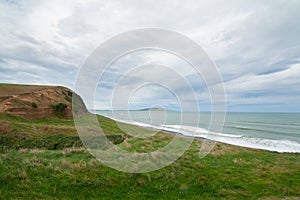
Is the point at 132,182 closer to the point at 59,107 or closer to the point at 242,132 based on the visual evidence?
the point at 59,107

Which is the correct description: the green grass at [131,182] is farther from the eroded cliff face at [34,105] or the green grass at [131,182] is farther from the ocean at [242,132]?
the eroded cliff face at [34,105]

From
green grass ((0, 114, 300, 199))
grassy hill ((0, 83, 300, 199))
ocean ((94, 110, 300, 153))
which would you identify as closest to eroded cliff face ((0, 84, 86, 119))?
ocean ((94, 110, 300, 153))

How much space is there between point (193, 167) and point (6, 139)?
677 inches

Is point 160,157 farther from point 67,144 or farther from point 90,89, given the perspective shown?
point 67,144

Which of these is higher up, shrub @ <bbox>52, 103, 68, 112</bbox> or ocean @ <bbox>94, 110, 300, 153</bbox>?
shrub @ <bbox>52, 103, 68, 112</bbox>

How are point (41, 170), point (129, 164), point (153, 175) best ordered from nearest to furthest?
1. point (41, 170)
2. point (153, 175)
3. point (129, 164)

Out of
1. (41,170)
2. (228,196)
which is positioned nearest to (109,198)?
(41,170)

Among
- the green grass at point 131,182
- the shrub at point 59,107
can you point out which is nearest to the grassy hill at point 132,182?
the green grass at point 131,182

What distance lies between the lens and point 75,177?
898cm

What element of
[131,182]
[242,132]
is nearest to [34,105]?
[131,182]

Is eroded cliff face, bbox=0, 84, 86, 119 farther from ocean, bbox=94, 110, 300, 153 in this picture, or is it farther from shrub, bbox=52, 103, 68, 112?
ocean, bbox=94, 110, 300, 153

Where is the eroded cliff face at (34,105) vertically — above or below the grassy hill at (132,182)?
above

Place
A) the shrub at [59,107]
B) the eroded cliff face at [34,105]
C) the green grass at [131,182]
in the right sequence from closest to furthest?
the green grass at [131,182], the eroded cliff face at [34,105], the shrub at [59,107]

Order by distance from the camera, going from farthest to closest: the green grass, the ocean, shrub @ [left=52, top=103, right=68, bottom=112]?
shrub @ [left=52, top=103, right=68, bottom=112]
the ocean
the green grass
